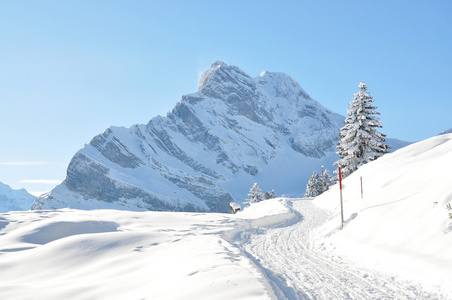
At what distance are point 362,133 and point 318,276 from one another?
26911mm

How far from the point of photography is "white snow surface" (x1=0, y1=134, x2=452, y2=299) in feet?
20.7

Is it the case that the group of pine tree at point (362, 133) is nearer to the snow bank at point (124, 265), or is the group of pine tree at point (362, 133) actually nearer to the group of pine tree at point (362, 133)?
the group of pine tree at point (362, 133)

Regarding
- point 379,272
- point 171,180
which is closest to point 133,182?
point 171,180

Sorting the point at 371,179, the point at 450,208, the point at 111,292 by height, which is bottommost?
the point at 111,292

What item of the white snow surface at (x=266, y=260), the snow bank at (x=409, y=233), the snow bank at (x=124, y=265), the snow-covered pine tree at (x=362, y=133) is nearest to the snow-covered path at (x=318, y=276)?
the white snow surface at (x=266, y=260)

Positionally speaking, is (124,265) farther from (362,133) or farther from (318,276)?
(362,133)

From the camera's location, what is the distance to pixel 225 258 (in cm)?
827

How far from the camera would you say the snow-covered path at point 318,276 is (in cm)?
612

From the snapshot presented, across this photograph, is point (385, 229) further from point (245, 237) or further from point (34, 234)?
point (34, 234)

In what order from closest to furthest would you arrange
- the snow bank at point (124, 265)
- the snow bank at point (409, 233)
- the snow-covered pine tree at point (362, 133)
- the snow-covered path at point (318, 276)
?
1. the snow-covered path at point (318, 276)
2. the snow bank at point (124, 265)
3. the snow bank at point (409, 233)
4. the snow-covered pine tree at point (362, 133)

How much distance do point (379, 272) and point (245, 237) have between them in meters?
7.00

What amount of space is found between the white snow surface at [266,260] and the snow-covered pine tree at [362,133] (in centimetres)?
1837

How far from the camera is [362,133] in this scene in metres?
31.5

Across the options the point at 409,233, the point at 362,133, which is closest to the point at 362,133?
the point at 362,133
